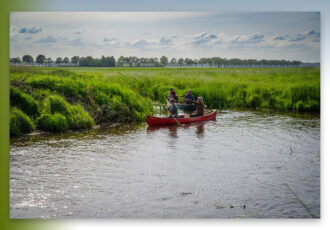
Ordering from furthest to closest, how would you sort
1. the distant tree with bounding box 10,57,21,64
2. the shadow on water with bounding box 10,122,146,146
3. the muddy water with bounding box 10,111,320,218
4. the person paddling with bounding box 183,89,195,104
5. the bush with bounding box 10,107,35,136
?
the person paddling with bounding box 183,89,195,104
the shadow on water with bounding box 10,122,146,146
the bush with bounding box 10,107,35,136
the distant tree with bounding box 10,57,21,64
the muddy water with bounding box 10,111,320,218

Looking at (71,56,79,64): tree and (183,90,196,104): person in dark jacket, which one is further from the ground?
(71,56,79,64): tree

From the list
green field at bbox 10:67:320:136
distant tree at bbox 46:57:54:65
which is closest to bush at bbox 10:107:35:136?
green field at bbox 10:67:320:136

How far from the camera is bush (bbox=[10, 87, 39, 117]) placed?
5820mm

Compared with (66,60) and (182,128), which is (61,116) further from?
(182,128)

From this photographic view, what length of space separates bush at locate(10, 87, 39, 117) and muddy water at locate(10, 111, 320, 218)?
46 cm

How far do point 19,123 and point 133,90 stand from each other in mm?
2028

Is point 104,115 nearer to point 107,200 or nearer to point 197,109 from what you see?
point 197,109

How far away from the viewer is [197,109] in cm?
720

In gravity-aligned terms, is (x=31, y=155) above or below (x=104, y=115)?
below

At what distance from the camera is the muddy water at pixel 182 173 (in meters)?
4.77

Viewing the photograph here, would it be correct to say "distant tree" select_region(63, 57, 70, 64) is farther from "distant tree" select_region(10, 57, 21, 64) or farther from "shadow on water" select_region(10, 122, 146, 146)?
"shadow on water" select_region(10, 122, 146, 146)

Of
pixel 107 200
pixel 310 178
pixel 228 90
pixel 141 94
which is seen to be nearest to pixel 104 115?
pixel 141 94

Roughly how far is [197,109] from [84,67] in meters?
2.30

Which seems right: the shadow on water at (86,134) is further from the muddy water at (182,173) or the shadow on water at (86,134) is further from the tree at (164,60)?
the tree at (164,60)
